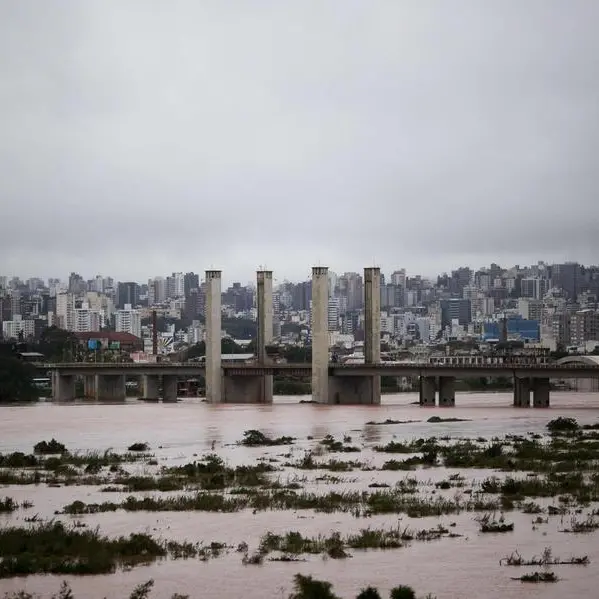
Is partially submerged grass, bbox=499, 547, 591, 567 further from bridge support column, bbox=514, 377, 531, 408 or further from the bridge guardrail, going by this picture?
bridge support column, bbox=514, 377, 531, 408

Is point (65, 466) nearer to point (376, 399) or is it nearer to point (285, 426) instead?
point (285, 426)

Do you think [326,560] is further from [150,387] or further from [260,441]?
[150,387]

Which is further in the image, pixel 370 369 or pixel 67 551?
pixel 370 369

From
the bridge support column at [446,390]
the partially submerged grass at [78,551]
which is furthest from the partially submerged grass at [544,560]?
the bridge support column at [446,390]

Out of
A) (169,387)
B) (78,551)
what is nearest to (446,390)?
(169,387)

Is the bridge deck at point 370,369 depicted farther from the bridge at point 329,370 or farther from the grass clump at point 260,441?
the grass clump at point 260,441

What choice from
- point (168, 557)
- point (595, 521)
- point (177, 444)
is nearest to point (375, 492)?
point (595, 521)

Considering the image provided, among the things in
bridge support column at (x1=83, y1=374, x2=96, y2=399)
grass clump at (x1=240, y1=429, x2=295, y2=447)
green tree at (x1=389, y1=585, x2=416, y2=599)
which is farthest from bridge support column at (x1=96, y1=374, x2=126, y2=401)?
green tree at (x1=389, y1=585, x2=416, y2=599)
